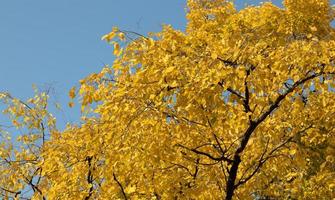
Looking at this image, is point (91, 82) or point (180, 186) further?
point (180, 186)

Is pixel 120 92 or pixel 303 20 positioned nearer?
pixel 120 92

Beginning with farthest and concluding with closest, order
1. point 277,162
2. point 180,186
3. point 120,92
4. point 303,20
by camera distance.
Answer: point 303,20 → point 277,162 → point 180,186 → point 120,92

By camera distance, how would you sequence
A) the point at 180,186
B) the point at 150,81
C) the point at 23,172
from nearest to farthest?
the point at 150,81 < the point at 180,186 < the point at 23,172

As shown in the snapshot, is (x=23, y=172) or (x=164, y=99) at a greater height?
(x=23, y=172)

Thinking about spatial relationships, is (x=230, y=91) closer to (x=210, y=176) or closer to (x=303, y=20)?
(x=210, y=176)

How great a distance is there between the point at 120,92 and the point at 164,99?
2.43ft

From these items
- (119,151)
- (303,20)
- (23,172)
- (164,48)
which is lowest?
(119,151)

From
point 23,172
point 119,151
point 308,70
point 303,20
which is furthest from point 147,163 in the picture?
point 303,20

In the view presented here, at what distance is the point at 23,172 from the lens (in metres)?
12.0

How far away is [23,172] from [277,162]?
268 inches

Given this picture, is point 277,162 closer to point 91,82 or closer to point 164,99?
point 164,99

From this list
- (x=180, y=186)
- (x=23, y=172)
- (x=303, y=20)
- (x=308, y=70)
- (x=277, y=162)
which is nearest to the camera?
(x=308, y=70)

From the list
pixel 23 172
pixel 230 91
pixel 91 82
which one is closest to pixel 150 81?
pixel 91 82

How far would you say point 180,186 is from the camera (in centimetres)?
702
